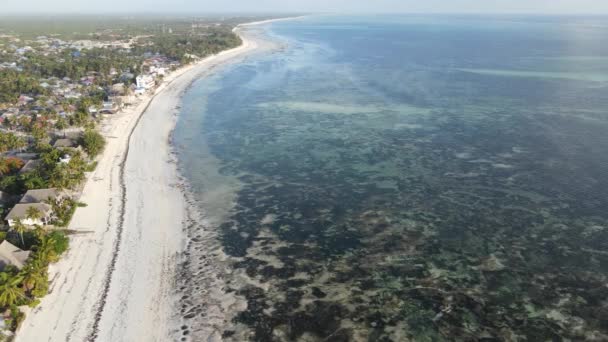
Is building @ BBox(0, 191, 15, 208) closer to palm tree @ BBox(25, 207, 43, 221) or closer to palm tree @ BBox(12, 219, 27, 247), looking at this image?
palm tree @ BBox(25, 207, 43, 221)

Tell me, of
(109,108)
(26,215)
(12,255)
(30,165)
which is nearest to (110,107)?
(109,108)

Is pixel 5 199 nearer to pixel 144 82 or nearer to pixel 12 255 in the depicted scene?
pixel 12 255

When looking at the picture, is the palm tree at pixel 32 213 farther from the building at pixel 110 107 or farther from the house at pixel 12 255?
the building at pixel 110 107

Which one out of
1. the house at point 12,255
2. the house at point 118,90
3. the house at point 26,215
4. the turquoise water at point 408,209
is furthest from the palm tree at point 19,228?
the house at point 118,90

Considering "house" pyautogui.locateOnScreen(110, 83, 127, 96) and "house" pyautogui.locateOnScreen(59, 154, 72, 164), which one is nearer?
"house" pyautogui.locateOnScreen(59, 154, 72, 164)

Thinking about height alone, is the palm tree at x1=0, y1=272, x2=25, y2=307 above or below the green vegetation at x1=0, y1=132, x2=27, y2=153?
below

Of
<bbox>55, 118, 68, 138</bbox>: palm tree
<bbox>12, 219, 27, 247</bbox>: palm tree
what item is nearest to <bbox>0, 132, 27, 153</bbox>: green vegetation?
<bbox>55, 118, 68, 138</bbox>: palm tree
